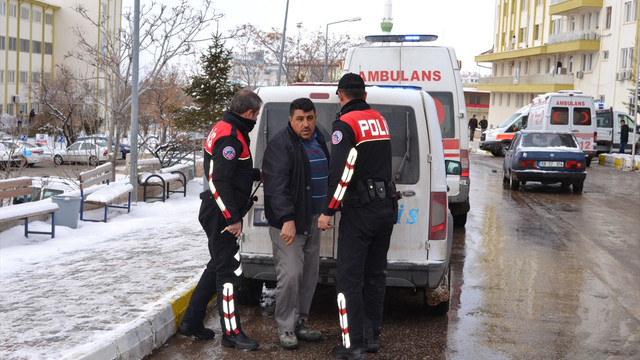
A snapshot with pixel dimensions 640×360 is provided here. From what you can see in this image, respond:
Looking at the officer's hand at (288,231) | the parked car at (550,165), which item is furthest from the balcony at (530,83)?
the officer's hand at (288,231)

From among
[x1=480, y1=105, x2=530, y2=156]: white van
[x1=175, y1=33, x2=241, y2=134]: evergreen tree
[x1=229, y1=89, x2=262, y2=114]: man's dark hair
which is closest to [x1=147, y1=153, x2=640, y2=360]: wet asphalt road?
[x1=229, y1=89, x2=262, y2=114]: man's dark hair

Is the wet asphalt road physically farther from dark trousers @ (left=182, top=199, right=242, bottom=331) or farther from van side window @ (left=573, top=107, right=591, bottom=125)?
van side window @ (left=573, top=107, right=591, bottom=125)

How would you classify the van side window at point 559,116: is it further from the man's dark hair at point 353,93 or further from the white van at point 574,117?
the man's dark hair at point 353,93

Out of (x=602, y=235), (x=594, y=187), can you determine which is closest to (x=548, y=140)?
(x=594, y=187)

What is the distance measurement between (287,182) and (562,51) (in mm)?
53806

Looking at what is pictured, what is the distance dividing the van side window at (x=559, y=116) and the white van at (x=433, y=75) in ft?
60.3

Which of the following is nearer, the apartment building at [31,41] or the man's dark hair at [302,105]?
the man's dark hair at [302,105]

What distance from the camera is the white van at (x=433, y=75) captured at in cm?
1140

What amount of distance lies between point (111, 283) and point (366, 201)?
10.6 ft

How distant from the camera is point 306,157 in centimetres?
576

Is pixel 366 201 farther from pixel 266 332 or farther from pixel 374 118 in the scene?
pixel 266 332

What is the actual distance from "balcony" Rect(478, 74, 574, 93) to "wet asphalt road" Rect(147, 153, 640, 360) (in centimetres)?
4429

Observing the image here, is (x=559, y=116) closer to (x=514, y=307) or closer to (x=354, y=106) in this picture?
(x=514, y=307)

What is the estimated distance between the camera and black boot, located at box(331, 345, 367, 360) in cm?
554
